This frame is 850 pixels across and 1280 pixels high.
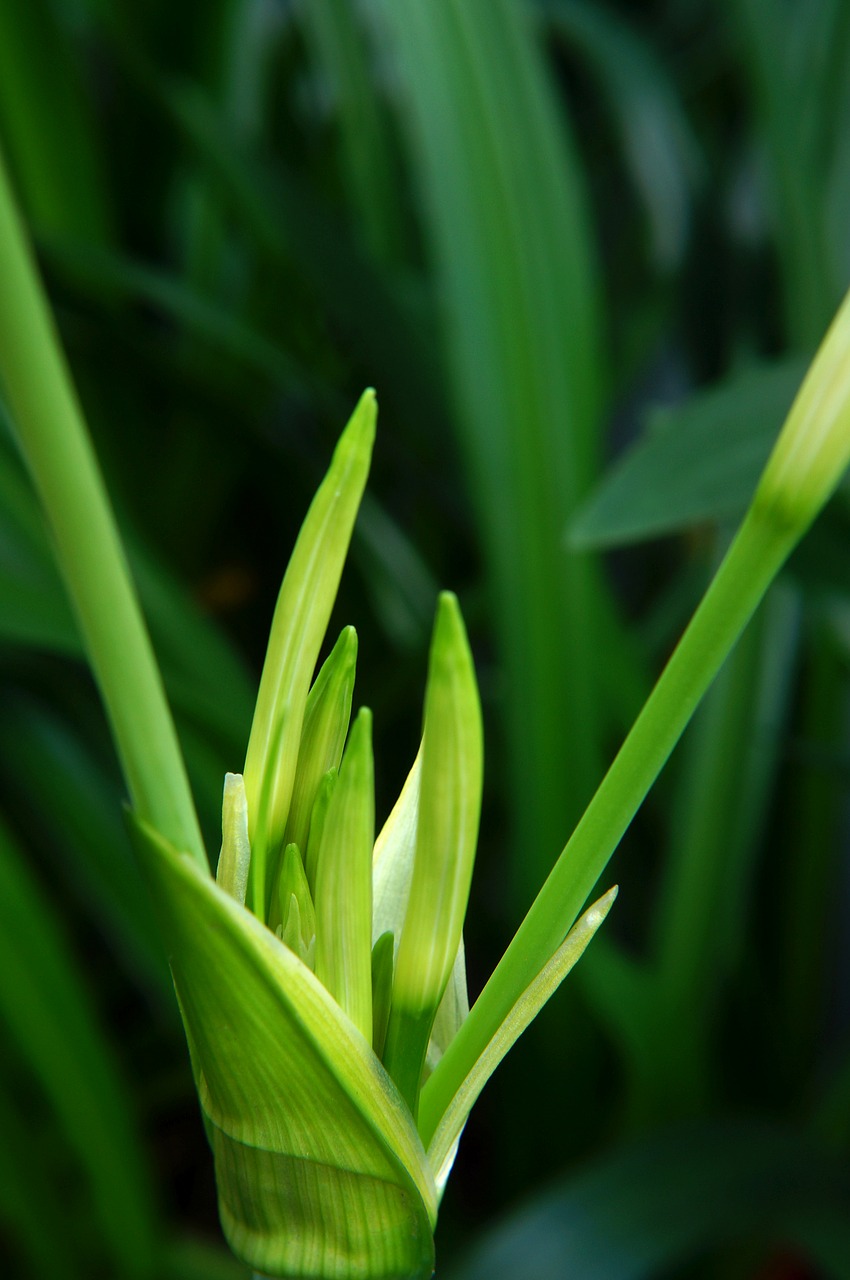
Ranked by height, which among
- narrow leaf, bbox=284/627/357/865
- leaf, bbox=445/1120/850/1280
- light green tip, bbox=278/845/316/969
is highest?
narrow leaf, bbox=284/627/357/865

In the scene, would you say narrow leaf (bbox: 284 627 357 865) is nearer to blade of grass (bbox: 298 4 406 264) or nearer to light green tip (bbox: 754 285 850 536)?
light green tip (bbox: 754 285 850 536)

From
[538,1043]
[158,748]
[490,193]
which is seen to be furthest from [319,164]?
[158,748]

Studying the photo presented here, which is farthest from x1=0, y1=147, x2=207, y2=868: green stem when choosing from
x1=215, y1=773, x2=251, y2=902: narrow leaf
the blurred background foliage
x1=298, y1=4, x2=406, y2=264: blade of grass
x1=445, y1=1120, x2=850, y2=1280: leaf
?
x1=298, y1=4, x2=406, y2=264: blade of grass

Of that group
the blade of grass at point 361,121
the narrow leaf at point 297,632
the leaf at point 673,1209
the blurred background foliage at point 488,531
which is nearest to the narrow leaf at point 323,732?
the narrow leaf at point 297,632

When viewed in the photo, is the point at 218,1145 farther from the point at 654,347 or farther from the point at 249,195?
the point at 654,347

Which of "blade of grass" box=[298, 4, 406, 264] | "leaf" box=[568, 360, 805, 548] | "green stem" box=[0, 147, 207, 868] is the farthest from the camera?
"blade of grass" box=[298, 4, 406, 264]

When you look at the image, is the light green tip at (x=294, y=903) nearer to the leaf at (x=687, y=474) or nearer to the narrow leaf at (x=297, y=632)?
the narrow leaf at (x=297, y=632)

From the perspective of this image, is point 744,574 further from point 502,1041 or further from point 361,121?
point 361,121
